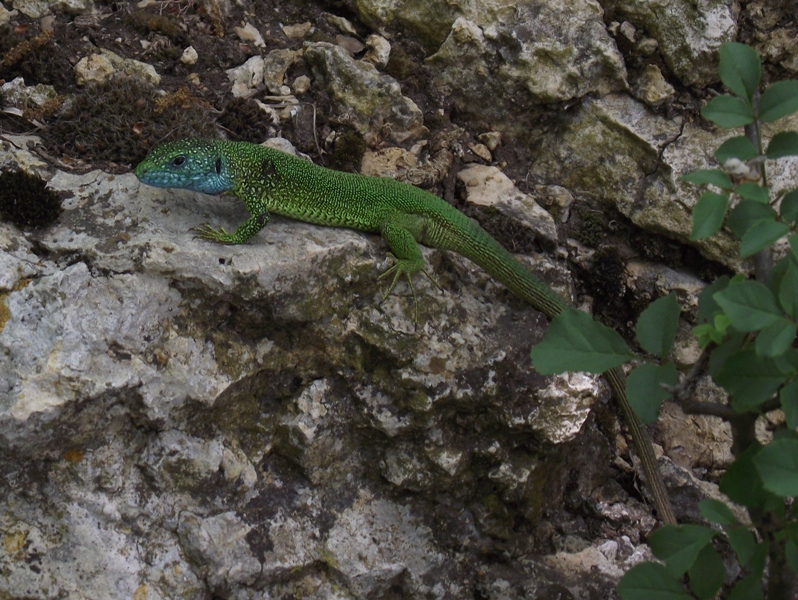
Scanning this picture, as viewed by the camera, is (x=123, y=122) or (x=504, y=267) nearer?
(x=504, y=267)

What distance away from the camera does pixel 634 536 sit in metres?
4.88

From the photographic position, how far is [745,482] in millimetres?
2287

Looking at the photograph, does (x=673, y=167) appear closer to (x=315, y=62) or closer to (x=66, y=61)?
(x=315, y=62)

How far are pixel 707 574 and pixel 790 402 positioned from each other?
0.81 meters

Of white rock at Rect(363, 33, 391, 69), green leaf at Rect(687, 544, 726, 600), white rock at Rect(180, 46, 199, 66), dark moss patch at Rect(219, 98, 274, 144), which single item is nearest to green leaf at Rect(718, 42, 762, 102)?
green leaf at Rect(687, 544, 726, 600)

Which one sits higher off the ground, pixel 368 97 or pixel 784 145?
pixel 784 145

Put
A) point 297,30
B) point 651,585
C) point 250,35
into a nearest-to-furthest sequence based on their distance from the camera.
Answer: point 651,585 < point 250,35 < point 297,30

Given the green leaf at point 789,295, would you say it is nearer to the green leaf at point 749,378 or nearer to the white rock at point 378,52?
the green leaf at point 749,378

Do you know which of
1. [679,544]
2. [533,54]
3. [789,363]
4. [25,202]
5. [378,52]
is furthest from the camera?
[378,52]

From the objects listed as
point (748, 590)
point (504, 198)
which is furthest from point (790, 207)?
point (504, 198)

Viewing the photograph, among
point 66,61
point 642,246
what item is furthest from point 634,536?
point 66,61

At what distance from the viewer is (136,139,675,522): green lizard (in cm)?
462

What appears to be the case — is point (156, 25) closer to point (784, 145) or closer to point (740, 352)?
point (784, 145)

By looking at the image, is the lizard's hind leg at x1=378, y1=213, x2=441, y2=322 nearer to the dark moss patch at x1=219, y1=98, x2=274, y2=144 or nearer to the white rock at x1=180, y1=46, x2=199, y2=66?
the dark moss patch at x1=219, y1=98, x2=274, y2=144
